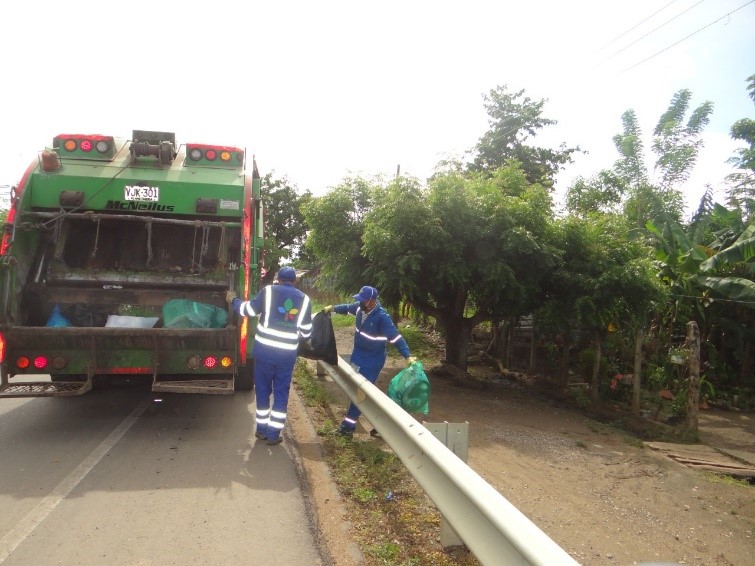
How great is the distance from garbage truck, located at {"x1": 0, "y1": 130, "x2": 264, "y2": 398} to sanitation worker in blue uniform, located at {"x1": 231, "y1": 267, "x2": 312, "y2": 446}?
0.34 m

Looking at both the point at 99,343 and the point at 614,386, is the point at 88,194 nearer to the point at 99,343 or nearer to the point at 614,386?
the point at 99,343

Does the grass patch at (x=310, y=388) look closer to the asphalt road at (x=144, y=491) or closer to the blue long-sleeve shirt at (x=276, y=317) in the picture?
the asphalt road at (x=144, y=491)

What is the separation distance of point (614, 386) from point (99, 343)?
9098mm

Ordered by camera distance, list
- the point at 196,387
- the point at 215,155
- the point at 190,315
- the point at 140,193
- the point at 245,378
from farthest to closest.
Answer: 1. the point at 245,378
2. the point at 215,155
3. the point at 140,193
4. the point at 190,315
5. the point at 196,387

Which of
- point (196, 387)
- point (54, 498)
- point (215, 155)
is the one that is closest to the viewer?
point (54, 498)

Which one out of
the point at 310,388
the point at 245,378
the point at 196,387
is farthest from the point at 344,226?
the point at 196,387

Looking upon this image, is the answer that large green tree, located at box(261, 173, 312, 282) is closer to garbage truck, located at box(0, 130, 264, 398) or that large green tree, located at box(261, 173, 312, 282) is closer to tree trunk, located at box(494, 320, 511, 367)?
tree trunk, located at box(494, 320, 511, 367)

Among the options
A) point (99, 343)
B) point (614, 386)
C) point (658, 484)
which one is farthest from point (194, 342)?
point (614, 386)

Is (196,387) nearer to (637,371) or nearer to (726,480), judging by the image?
(726,480)

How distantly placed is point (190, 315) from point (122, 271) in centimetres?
101

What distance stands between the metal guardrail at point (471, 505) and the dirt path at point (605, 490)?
2.57ft

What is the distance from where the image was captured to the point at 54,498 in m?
4.05

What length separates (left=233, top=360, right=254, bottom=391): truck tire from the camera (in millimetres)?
7591

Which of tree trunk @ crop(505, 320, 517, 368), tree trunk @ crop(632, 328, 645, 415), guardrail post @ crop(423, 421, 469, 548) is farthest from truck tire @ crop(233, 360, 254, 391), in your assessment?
tree trunk @ crop(505, 320, 517, 368)
